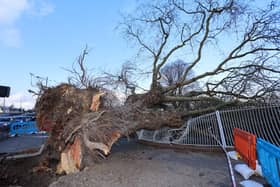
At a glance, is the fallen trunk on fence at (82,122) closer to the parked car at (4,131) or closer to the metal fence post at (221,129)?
the metal fence post at (221,129)

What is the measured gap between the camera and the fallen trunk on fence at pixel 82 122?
6203 millimetres

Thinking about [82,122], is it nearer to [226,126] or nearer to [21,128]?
[226,126]

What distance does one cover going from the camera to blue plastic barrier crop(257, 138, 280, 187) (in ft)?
11.7

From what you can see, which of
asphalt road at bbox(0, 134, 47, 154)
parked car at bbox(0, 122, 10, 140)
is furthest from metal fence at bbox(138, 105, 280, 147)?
parked car at bbox(0, 122, 10, 140)

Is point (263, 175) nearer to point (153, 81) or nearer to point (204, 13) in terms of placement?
point (153, 81)

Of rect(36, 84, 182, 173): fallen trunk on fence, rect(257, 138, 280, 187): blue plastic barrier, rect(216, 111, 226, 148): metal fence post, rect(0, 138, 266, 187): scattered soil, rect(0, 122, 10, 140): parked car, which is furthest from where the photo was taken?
rect(0, 122, 10, 140): parked car

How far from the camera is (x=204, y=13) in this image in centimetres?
1106

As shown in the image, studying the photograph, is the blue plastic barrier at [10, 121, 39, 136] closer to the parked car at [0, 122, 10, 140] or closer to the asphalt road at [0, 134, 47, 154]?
the parked car at [0, 122, 10, 140]

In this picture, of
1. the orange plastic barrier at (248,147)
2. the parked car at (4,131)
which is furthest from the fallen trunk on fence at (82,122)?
the parked car at (4,131)

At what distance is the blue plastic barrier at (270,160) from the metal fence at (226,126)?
3.55 m

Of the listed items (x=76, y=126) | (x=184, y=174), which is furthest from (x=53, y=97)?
(x=184, y=174)

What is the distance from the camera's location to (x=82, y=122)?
641 cm

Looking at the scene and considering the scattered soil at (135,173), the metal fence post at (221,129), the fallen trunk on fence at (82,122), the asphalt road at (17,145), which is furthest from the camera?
the asphalt road at (17,145)

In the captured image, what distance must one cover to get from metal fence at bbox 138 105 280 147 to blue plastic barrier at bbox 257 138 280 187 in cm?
355
